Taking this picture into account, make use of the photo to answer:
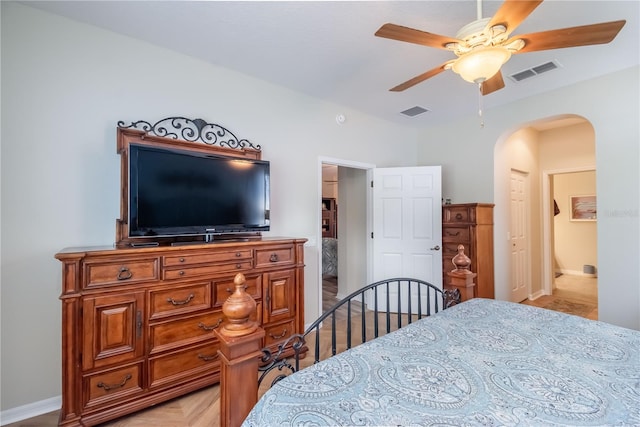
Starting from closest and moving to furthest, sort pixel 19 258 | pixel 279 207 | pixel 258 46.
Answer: pixel 19 258
pixel 258 46
pixel 279 207

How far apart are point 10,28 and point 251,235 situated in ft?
7.14

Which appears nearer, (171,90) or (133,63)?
(133,63)

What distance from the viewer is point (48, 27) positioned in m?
1.97

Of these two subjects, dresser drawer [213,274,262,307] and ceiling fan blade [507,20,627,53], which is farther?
dresser drawer [213,274,262,307]

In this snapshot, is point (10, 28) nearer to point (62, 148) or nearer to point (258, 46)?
point (62, 148)

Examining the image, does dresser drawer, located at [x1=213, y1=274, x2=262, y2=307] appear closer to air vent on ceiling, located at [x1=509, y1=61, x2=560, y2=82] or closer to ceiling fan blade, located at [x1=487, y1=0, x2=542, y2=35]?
ceiling fan blade, located at [x1=487, y1=0, x2=542, y2=35]

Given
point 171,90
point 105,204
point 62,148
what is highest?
point 171,90

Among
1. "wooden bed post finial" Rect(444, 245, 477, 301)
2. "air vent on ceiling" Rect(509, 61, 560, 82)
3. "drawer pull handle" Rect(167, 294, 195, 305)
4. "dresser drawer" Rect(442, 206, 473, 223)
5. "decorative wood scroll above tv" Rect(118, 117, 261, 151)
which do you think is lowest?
"drawer pull handle" Rect(167, 294, 195, 305)

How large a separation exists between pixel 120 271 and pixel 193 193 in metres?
0.74

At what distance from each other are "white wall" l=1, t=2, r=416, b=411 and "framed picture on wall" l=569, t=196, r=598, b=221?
7692 millimetres

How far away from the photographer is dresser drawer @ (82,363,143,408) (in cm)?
169

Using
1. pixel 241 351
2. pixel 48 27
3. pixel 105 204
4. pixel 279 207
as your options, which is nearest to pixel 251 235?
pixel 279 207

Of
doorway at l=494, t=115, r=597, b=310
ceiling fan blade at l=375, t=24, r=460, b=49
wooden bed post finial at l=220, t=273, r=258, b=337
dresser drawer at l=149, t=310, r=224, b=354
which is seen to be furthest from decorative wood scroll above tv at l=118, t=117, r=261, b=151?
doorway at l=494, t=115, r=597, b=310

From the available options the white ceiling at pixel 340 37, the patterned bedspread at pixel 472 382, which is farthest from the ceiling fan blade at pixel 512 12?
the patterned bedspread at pixel 472 382
